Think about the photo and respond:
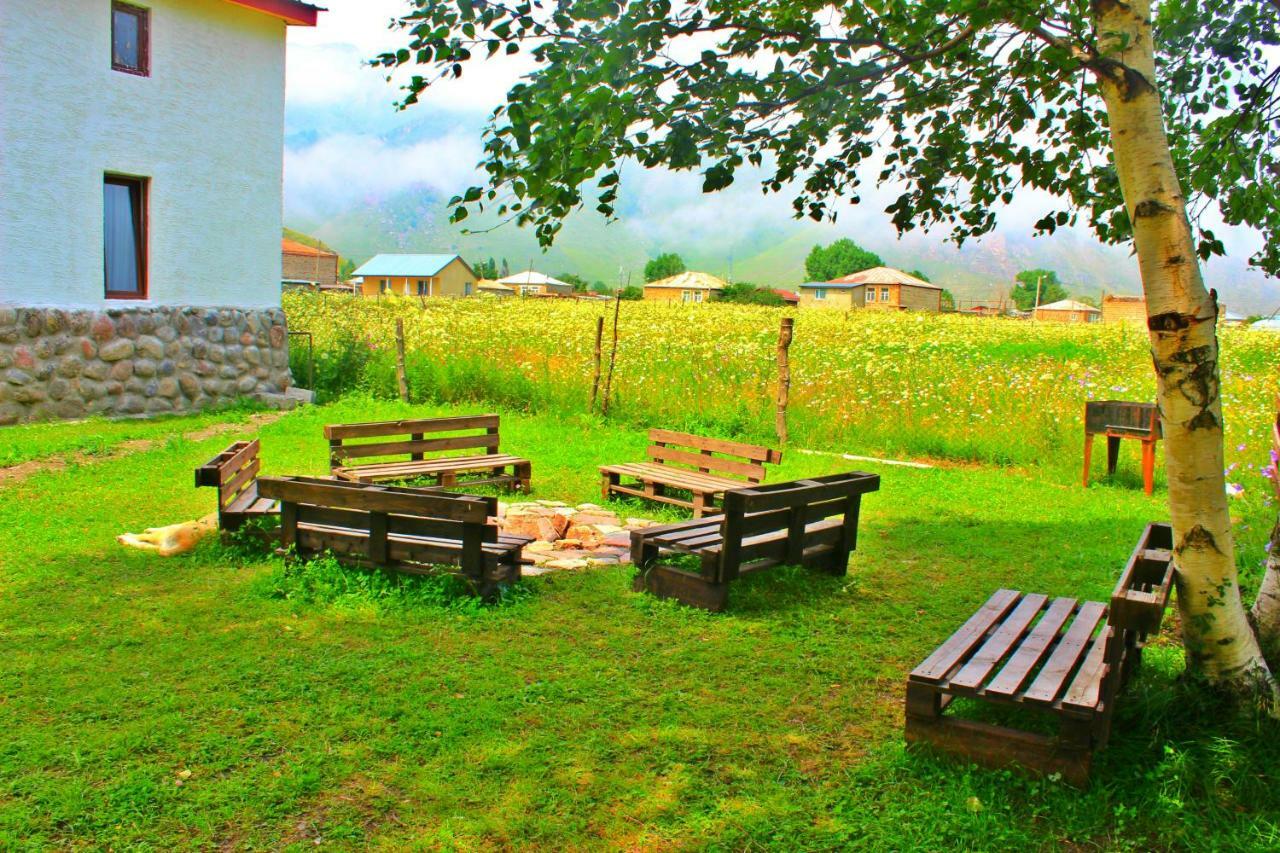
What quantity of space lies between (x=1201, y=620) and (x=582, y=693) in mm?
2819

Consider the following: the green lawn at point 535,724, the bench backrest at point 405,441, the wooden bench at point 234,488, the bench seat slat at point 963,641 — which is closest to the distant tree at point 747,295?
the bench backrest at point 405,441

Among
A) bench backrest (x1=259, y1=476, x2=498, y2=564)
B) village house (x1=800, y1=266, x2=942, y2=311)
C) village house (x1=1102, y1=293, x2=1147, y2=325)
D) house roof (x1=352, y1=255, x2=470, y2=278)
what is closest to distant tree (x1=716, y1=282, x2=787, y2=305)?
village house (x1=1102, y1=293, x2=1147, y2=325)

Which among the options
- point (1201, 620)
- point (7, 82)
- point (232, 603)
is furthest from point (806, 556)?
point (7, 82)

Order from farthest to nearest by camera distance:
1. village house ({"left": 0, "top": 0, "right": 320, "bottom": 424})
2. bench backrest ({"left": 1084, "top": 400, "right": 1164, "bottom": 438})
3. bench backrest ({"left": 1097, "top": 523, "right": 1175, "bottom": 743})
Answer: village house ({"left": 0, "top": 0, "right": 320, "bottom": 424}) → bench backrest ({"left": 1084, "top": 400, "right": 1164, "bottom": 438}) → bench backrest ({"left": 1097, "top": 523, "right": 1175, "bottom": 743})

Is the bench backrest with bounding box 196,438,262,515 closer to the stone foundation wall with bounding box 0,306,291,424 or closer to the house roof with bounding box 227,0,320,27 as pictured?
the stone foundation wall with bounding box 0,306,291,424

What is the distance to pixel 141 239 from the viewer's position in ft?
46.2

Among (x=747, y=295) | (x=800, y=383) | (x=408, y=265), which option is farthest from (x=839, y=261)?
(x=800, y=383)

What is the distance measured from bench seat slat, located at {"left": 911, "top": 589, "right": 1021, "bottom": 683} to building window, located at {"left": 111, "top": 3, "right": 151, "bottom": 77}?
13.3 metres

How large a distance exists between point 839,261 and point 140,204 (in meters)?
171

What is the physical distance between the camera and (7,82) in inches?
478

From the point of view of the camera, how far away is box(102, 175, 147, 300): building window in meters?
13.7

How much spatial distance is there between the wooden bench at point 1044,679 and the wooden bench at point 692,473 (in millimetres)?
4211

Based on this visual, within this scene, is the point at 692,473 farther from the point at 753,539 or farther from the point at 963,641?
the point at 963,641

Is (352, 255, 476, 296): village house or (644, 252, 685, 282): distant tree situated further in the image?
(644, 252, 685, 282): distant tree
